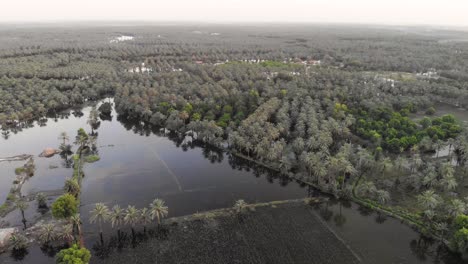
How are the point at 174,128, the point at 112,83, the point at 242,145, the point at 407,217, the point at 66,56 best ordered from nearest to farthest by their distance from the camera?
the point at 407,217
the point at 242,145
the point at 174,128
the point at 112,83
the point at 66,56

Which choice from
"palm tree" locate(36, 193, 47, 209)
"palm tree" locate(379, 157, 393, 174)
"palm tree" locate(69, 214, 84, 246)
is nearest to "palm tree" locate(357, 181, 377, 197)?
"palm tree" locate(379, 157, 393, 174)

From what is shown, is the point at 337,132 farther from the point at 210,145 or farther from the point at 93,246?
the point at 93,246

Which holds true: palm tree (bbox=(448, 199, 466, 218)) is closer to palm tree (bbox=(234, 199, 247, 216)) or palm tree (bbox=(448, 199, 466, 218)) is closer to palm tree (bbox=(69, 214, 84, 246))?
palm tree (bbox=(234, 199, 247, 216))

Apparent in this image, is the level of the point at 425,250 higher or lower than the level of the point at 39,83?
lower

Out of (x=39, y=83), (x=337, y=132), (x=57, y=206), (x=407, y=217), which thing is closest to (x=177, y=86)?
(x=39, y=83)

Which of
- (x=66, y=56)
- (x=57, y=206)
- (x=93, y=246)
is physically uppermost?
(x=66, y=56)

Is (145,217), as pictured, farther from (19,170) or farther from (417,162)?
(417,162)

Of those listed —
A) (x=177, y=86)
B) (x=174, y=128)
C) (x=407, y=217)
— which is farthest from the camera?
(x=177, y=86)
